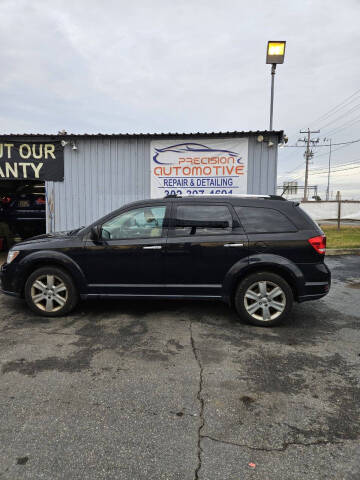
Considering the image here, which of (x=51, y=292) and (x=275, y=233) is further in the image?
(x=51, y=292)

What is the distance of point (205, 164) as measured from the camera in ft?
28.3

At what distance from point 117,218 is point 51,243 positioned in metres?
0.99

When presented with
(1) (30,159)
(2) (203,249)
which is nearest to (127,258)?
(2) (203,249)

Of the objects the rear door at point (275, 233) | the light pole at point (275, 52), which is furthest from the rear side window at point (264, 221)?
the light pole at point (275, 52)

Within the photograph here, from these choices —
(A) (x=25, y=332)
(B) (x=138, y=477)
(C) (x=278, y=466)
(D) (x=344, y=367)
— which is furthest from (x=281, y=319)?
(A) (x=25, y=332)

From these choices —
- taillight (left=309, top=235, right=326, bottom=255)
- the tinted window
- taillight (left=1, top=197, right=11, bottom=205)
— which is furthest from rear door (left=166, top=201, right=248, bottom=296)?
taillight (left=1, top=197, right=11, bottom=205)

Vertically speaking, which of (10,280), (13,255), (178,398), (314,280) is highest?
(13,255)

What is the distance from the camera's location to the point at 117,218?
4469 mm

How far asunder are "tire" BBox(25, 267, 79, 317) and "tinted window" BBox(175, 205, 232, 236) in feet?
5.61

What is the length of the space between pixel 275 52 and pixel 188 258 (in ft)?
24.1

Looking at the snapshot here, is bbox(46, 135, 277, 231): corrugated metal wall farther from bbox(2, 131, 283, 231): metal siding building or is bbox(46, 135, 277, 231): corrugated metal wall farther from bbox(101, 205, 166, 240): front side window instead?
bbox(101, 205, 166, 240): front side window

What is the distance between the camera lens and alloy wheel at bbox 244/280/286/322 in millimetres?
4156

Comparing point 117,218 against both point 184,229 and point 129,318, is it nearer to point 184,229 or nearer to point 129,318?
point 184,229

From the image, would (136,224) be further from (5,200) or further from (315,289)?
(5,200)
